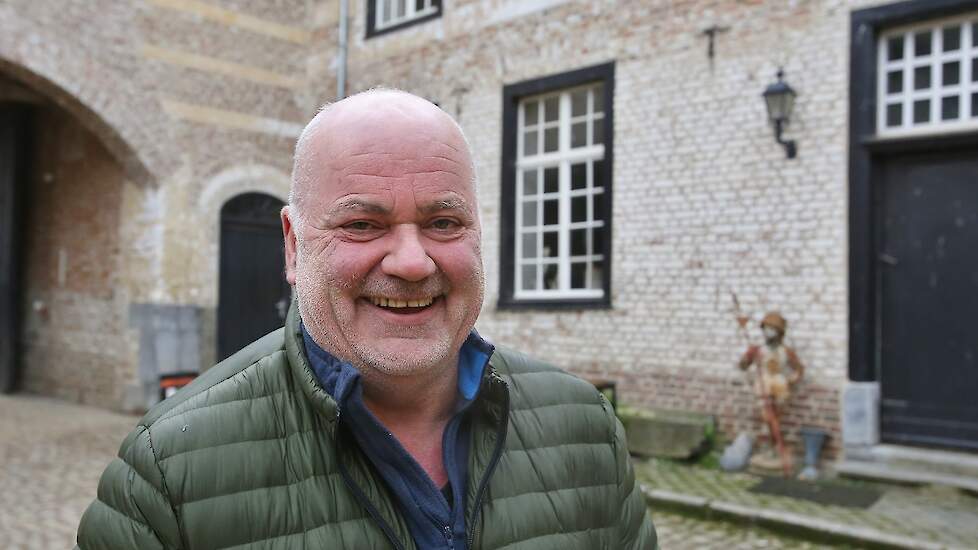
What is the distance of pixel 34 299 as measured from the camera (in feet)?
38.2

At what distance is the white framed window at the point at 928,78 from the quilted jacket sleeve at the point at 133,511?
21.8 ft

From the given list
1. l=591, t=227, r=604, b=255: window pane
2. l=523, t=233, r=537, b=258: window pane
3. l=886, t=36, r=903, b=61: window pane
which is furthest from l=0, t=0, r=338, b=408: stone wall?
l=886, t=36, r=903, b=61: window pane

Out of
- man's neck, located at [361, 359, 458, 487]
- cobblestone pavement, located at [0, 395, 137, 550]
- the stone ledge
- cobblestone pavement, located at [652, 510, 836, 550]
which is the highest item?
man's neck, located at [361, 359, 458, 487]

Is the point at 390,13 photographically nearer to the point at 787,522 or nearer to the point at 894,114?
the point at 894,114

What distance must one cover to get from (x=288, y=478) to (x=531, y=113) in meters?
8.30

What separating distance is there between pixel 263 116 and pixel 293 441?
10652 millimetres

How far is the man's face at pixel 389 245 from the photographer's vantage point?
4.21ft

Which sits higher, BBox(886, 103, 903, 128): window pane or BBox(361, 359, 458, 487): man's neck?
BBox(886, 103, 903, 128): window pane

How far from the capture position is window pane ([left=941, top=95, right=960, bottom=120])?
642 cm

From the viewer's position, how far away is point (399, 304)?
1.31 m

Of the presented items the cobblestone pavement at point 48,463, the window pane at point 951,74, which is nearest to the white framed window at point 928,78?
the window pane at point 951,74

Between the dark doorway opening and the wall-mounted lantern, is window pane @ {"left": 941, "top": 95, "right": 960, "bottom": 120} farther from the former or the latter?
the wall-mounted lantern

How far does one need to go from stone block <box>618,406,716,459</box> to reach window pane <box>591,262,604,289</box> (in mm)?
1496

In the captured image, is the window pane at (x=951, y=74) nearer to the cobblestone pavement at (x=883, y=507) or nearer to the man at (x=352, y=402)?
the cobblestone pavement at (x=883, y=507)
